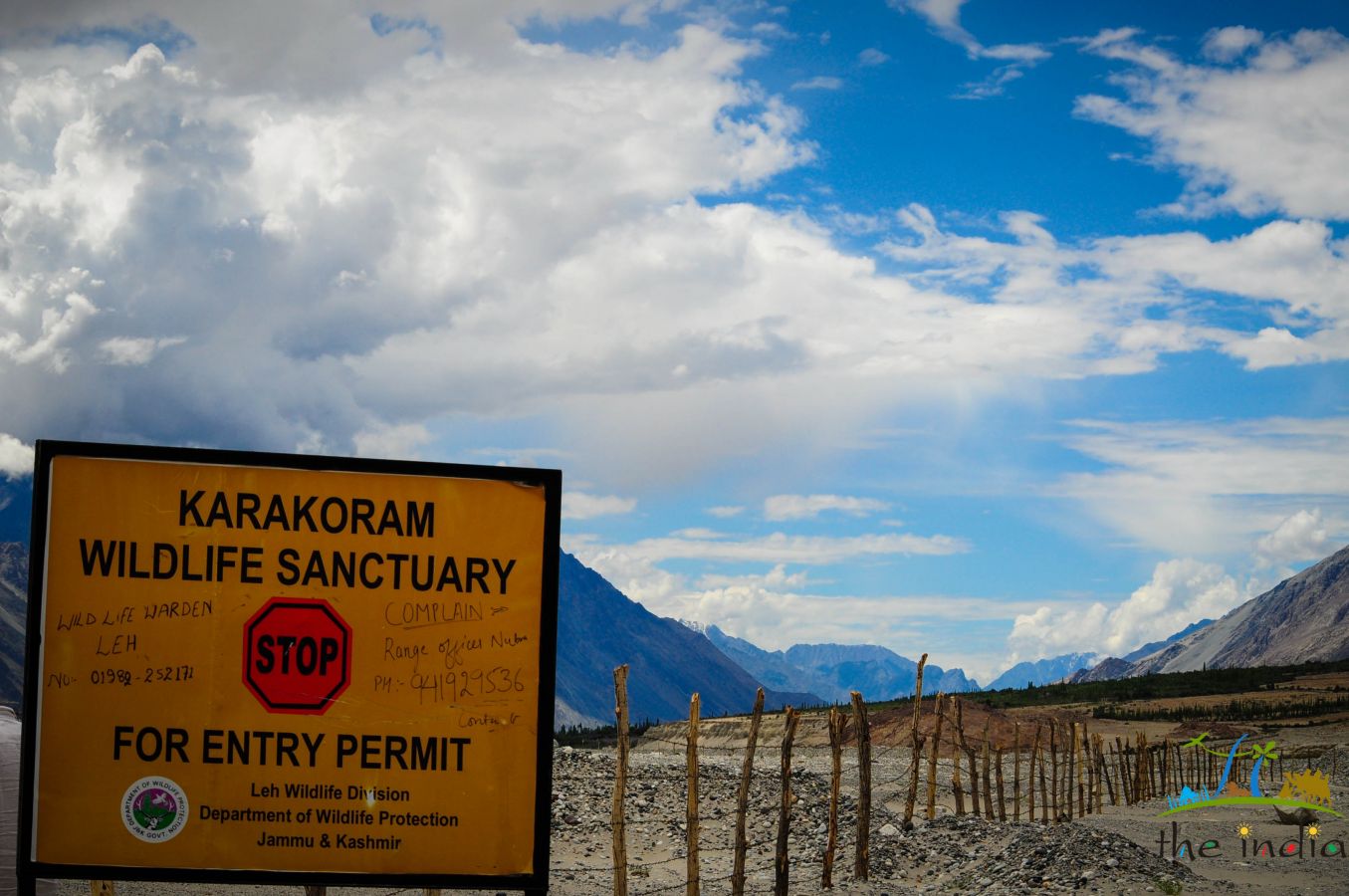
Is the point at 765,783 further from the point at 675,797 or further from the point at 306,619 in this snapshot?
the point at 306,619

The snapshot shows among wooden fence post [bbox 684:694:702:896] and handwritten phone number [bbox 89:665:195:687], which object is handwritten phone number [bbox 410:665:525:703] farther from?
wooden fence post [bbox 684:694:702:896]

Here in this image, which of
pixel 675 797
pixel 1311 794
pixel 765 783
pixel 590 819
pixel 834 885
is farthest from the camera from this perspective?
pixel 765 783

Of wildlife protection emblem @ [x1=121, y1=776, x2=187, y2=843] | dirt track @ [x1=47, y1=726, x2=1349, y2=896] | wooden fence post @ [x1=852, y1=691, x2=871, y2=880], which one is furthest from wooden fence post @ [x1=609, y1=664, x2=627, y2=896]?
wildlife protection emblem @ [x1=121, y1=776, x2=187, y2=843]

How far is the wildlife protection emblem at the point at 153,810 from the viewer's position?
279 inches

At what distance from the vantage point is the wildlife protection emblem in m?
7.09

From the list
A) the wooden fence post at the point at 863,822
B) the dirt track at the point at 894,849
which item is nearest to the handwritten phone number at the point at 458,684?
the dirt track at the point at 894,849

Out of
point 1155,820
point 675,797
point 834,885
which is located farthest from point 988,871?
point 1155,820

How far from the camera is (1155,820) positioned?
86.5ft

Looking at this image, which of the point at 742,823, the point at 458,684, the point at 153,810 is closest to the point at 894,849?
the point at 742,823

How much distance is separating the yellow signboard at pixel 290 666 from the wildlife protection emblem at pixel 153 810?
0.04ft

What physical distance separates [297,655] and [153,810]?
130 centimetres

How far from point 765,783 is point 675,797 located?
2715 mm

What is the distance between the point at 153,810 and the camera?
710cm

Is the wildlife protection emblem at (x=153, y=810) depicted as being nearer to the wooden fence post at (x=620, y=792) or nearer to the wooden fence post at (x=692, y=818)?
the wooden fence post at (x=620, y=792)
